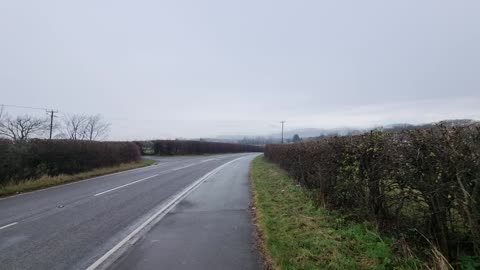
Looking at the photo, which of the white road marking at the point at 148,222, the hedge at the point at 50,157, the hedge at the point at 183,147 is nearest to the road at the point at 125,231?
the white road marking at the point at 148,222

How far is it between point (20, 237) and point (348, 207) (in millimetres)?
6747

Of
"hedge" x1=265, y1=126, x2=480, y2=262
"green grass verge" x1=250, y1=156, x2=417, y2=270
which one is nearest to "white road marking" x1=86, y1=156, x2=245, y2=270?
"green grass verge" x1=250, y1=156, x2=417, y2=270

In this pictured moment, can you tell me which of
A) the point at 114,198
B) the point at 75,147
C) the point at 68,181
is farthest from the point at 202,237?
the point at 75,147

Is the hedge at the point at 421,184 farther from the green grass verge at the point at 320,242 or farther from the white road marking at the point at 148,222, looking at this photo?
the white road marking at the point at 148,222

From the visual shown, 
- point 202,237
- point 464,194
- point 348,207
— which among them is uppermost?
point 464,194

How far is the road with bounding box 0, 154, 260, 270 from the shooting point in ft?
18.0

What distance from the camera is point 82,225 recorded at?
782cm

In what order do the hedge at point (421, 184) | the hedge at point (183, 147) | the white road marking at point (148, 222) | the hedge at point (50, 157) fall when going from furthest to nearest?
the hedge at point (183, 147)
the hedge at point (50, 157)
the white road marking at point (148, 222)
the hedge at point (421, 184)

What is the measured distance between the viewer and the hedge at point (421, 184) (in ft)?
12.7

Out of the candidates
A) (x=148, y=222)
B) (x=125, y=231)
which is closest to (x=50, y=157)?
(x=148, y=222)

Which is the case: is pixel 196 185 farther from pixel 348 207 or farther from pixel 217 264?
pixel 217 264

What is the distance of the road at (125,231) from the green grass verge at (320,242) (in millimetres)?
451

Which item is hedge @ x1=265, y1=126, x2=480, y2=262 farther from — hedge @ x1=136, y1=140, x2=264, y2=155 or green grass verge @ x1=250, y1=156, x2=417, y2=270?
hedge @ x1=136, y1=140, x2=264, y2=155

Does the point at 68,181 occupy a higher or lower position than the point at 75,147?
lower
